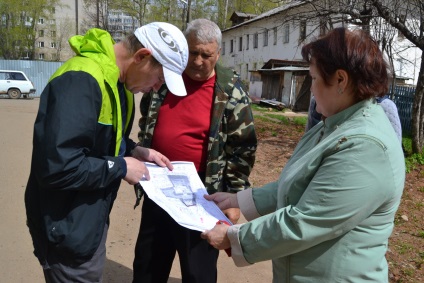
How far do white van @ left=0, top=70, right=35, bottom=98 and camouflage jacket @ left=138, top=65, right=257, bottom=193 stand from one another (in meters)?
22.0

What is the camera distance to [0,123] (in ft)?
38.8

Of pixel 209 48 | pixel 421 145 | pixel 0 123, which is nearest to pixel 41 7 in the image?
pixel 0 123

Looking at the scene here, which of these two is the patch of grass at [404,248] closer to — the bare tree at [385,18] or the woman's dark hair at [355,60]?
the woman's dark hair at [355,60]

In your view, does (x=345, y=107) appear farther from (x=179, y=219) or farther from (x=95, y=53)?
(x=95, y=53)

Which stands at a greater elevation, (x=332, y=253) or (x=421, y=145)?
(x=332, y=253)

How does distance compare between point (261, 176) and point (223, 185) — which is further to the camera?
point (261, 176)

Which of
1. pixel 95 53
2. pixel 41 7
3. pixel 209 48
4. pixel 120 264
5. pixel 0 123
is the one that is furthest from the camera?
pixel 41 7

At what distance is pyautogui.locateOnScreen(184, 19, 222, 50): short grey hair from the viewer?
2602 mm

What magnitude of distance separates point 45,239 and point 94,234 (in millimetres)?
213

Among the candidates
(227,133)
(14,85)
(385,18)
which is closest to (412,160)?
(385,18)

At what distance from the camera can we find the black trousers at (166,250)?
101 inches

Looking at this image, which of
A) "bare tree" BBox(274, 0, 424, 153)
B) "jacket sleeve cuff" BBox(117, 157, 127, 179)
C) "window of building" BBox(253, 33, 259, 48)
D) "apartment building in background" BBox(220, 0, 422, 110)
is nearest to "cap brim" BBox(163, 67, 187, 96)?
"jacket sleeve cuff" BBox(117, 157, 127, 179)

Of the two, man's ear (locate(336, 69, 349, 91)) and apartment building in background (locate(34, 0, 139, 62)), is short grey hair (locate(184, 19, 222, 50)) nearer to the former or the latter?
man's ear (locate(336, 69, 349, 91))

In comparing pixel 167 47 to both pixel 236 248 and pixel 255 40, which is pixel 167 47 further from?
pixel 255 40
